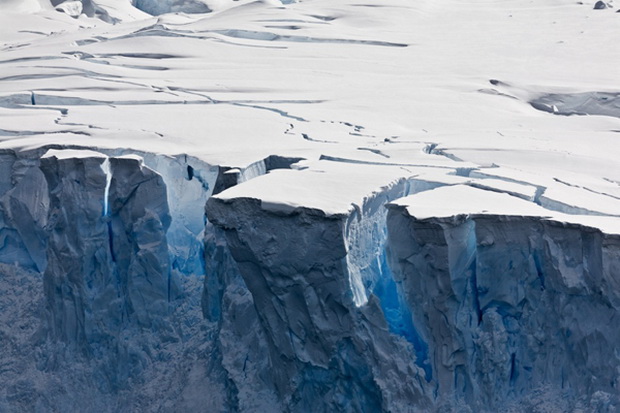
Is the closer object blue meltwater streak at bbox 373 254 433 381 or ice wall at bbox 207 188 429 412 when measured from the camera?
ice wall at bbox 207 188 429 412

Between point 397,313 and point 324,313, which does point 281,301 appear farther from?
point 397,313

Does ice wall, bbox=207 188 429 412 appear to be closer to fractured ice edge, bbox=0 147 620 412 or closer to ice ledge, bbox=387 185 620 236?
fractured ice edge, bbox=0 147 620 412

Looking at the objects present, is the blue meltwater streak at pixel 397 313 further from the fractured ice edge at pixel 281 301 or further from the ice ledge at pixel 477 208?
the ice ledge at pixel 477 208

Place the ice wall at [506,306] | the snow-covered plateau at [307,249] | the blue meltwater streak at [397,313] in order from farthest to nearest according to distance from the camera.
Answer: the blue meltwater streak at [397,313] → the snow-covered plateau at [307,249] → the ice wall at [506,306]

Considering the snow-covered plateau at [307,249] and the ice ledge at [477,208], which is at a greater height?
the ice ledge at [477,208]

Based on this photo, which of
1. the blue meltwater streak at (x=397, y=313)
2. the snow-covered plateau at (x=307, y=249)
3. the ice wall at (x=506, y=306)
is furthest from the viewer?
the blue meltwater streak at (x=397, y=313)

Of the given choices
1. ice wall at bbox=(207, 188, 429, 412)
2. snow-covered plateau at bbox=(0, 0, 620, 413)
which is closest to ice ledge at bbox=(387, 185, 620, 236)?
snow-covered plateau at bbox=(0, 0, 620, 413)

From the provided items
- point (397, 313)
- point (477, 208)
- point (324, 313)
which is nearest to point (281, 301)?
point (324, 313)

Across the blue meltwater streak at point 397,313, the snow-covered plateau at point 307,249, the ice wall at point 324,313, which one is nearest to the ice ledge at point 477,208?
the snow-covered plateau at point 307,249
